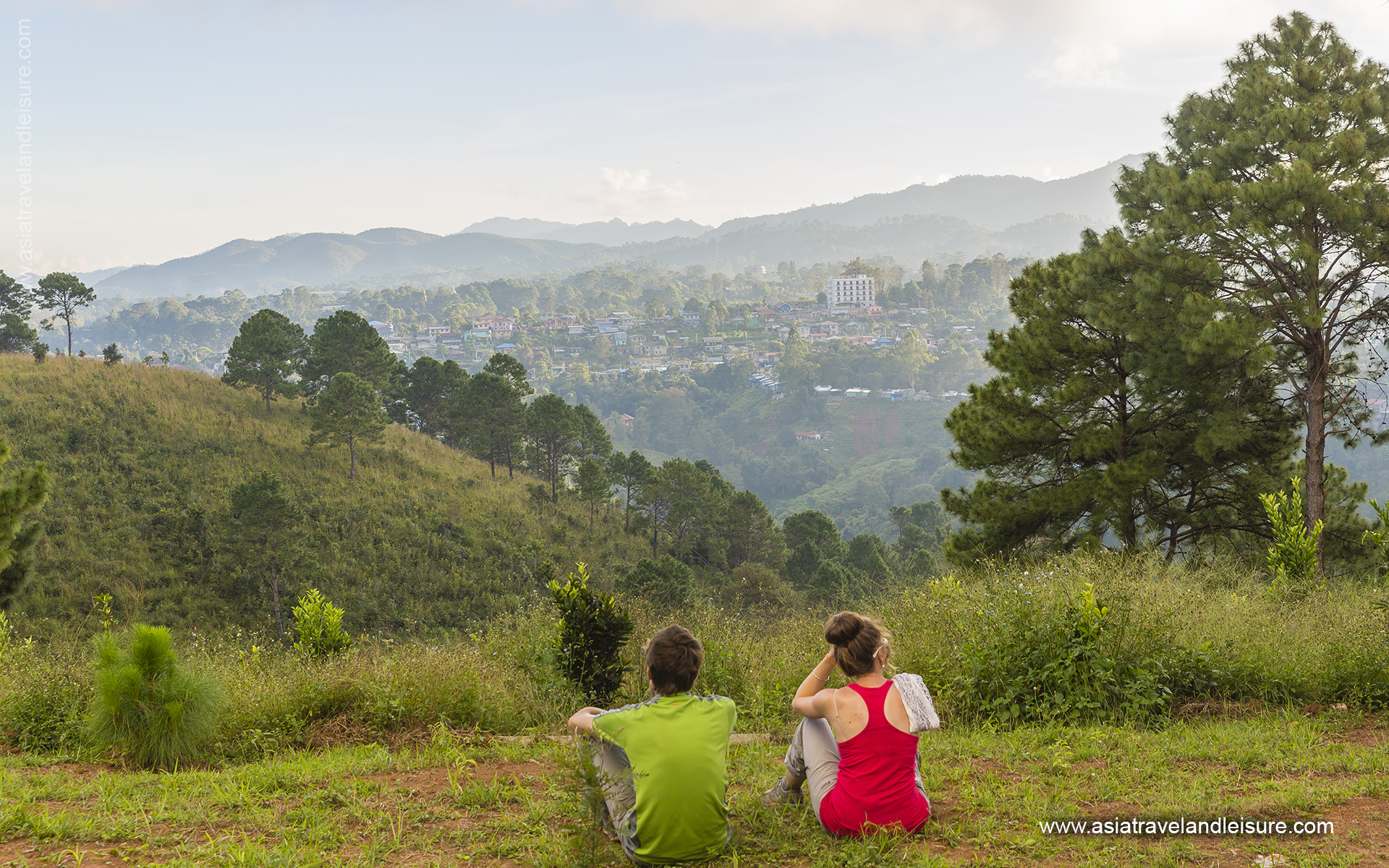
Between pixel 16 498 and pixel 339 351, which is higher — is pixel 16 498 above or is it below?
below

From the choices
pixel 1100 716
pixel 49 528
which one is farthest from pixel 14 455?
pixel 1100 716

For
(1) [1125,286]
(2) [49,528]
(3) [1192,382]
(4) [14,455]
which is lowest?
(2) [49,528]

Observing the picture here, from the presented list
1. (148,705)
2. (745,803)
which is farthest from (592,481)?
(745,803)

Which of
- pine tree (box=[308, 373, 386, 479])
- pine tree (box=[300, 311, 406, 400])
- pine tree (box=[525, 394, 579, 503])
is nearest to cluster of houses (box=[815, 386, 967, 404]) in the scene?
pine tree (box=[525, 394, 579, 503])

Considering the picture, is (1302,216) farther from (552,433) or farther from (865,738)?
(552,433)

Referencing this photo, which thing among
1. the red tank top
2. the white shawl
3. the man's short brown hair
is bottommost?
the red tank top

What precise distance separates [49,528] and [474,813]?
23.3m

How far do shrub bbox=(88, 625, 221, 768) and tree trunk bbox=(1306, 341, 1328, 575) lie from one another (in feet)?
41.8

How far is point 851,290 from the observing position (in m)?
153

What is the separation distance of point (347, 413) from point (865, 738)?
2818 cm

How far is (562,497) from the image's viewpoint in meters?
36.4

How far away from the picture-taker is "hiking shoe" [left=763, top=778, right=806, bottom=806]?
3.38m

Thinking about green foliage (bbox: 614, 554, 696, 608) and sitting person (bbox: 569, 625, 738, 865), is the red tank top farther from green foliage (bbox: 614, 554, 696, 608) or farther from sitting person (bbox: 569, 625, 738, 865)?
green foliage (bbox: 614, 554, 696, 608)

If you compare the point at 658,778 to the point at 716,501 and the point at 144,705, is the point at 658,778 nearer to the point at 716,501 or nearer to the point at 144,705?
the point at 144,705
